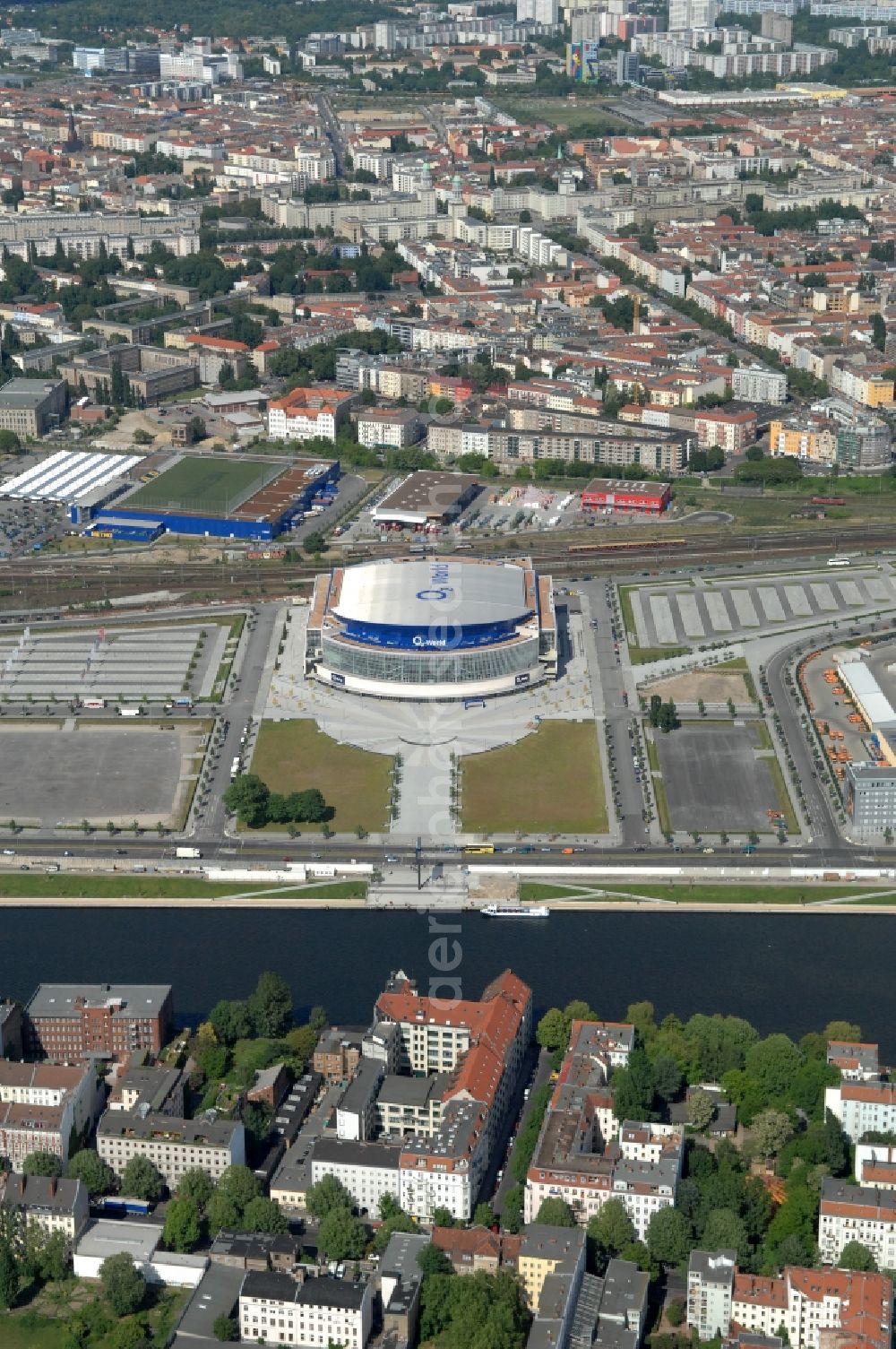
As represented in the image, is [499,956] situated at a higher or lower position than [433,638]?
lower

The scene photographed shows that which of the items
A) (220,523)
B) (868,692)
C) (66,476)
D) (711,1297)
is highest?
(711,1297)

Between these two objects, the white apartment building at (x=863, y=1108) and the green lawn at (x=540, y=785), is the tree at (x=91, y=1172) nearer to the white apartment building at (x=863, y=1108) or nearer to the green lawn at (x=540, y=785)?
the white apartment building at (x=863, y=1108)

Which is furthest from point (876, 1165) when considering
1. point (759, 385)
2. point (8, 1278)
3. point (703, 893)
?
point (759, 385)

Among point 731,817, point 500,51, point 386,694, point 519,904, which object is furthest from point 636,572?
point 500,51

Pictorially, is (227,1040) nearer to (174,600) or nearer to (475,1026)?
(475,1026)

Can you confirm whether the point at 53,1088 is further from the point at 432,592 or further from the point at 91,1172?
the point at 432,592

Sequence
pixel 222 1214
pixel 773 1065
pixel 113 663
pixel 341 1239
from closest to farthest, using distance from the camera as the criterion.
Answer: pixel 341 1239, pixel 222 1214, pixel 773 1065, pixel 113 663
